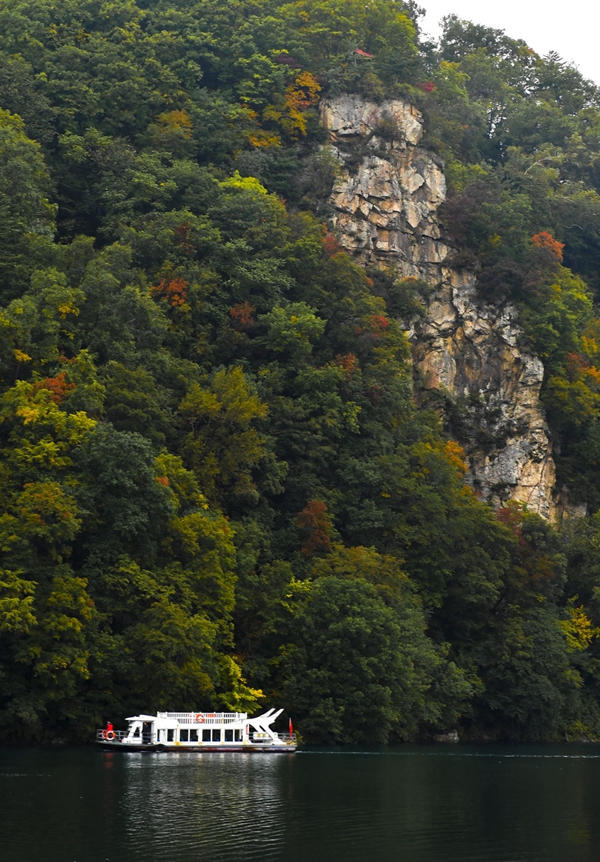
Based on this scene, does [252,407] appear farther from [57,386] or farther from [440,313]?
[440,313]

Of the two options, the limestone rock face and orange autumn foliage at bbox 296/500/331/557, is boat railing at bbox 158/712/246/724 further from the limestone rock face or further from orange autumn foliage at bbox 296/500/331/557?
the limestone rock face

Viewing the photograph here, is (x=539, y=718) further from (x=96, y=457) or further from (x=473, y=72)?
(x=473, y=72)

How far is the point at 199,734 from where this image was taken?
1981 inches

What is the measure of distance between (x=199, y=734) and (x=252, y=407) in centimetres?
1799

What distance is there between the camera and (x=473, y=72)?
4269 inches

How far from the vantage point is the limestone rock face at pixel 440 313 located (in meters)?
80.1

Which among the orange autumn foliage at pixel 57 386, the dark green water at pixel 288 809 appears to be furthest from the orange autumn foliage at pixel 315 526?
the dark green water at pixel 288 809

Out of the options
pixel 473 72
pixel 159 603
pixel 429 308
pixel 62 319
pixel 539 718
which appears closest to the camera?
pixel 159 603

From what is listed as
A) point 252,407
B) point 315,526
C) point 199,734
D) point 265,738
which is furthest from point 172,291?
point 199,734

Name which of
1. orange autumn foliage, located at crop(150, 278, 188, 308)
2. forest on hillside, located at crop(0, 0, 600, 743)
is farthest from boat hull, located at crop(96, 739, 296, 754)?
orange autumn foliage, located at crop(150, 278, 188, 308)

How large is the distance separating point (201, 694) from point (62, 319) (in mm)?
19435

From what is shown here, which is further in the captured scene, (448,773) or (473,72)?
(473,72)

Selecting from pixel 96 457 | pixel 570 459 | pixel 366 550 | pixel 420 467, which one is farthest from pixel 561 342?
pixel 96 457

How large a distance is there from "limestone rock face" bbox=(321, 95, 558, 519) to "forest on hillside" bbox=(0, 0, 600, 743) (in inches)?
60.0
